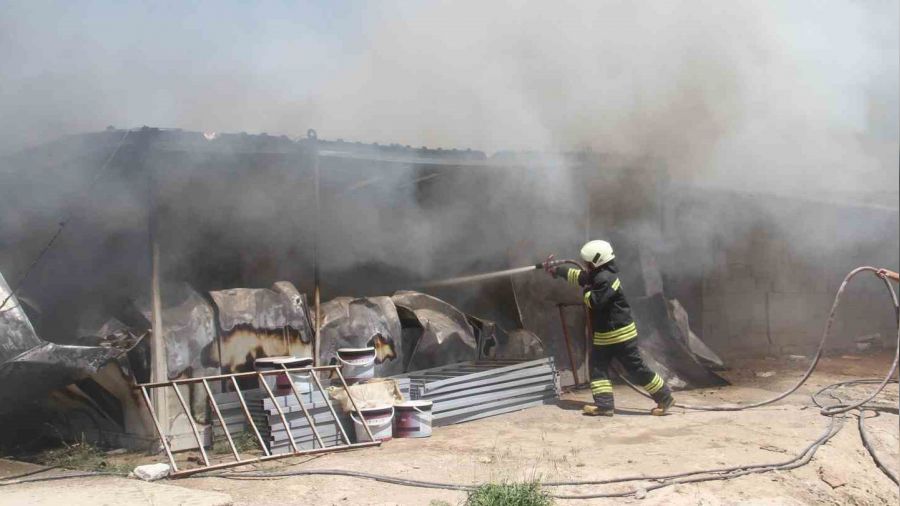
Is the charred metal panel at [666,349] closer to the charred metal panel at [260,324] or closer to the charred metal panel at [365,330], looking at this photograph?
the charred metal panel at [365,330]

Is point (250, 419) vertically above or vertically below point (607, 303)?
below

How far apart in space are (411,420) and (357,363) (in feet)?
2.05

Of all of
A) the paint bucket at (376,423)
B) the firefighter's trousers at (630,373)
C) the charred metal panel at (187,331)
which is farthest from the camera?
the firefighter's trousers at (630,373)

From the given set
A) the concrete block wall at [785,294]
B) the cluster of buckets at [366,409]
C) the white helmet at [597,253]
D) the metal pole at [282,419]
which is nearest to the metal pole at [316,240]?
the cluster of buckets at [366,409]

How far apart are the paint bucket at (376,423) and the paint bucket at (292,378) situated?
0.42 m

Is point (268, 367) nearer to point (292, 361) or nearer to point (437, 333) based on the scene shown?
point (292, 361)

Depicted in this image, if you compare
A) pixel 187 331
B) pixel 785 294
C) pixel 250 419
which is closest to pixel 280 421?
pixel 250 419

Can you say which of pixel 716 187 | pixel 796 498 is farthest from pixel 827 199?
pixel 796 498

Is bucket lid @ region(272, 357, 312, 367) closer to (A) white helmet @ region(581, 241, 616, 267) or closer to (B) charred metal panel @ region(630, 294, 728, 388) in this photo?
(A) white helmet @ region(581, 241, 616, 267)

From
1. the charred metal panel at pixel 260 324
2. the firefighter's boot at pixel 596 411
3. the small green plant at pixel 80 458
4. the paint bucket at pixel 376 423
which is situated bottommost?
the firefighter's boot at pixel 596 411

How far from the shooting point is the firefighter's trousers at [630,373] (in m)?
7.38

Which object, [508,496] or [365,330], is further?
[365,330]

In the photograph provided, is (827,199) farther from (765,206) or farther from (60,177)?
(60,177)

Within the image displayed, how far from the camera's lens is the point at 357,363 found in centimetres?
679
